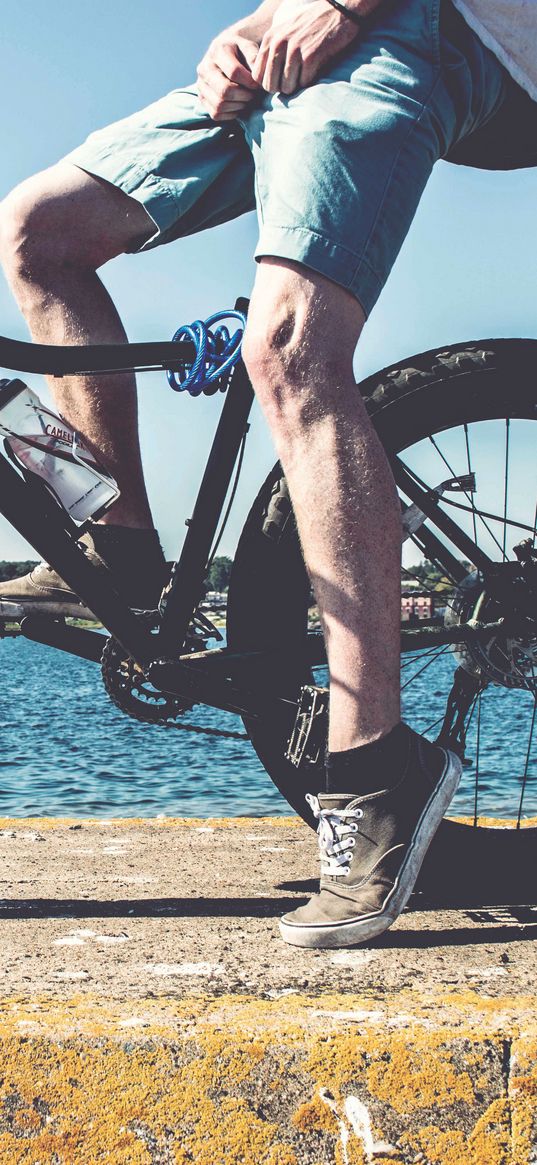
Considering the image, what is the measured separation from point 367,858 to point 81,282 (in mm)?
1416

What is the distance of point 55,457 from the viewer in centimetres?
219

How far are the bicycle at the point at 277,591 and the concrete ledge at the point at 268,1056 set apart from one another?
0.53m

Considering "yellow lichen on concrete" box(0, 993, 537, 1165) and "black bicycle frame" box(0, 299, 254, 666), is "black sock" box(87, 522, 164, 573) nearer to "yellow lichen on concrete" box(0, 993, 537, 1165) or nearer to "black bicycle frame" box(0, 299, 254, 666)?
"black bicycle frame" box(0, 299, 254, 666)

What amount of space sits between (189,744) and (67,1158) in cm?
1222

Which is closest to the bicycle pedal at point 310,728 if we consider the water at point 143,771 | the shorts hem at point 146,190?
the shorts hem at point 146,190

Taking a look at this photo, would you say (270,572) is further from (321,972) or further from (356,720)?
(321,972)

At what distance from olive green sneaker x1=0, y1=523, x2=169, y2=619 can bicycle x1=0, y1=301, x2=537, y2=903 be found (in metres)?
0.05

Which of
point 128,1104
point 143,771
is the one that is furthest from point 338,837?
point 143,771

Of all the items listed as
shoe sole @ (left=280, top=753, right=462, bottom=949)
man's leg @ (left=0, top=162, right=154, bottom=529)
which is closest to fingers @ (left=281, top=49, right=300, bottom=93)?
man's leg @ (left=0, top=162, right=154, bottom=529)

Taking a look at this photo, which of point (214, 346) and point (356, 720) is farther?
point (214, 346)

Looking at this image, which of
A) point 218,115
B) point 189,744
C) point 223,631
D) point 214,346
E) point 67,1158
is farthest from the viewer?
point 189,744

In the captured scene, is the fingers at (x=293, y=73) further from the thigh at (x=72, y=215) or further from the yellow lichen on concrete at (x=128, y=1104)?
the yellow lichen on concrete at (x=128, y=1104)

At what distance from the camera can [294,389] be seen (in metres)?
1.73

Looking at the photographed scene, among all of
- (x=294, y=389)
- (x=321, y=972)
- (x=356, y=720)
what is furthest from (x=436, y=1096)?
(x=294, y=389)
